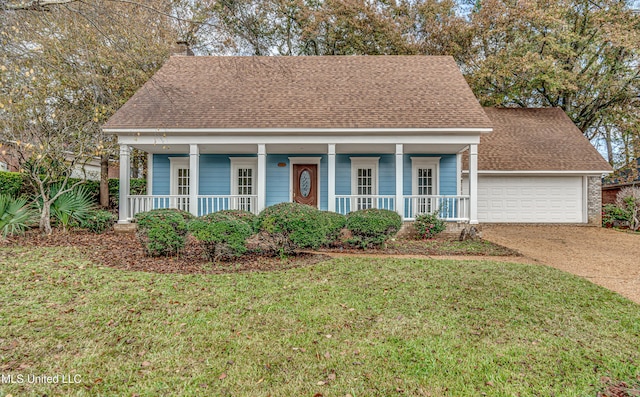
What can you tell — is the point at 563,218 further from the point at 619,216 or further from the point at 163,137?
the point at 163,137

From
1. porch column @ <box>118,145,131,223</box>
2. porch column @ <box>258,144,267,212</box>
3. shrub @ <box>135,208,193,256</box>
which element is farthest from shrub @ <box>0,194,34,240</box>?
porch column @ <box>258,144,267,212</box>

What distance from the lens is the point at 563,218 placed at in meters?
13.5

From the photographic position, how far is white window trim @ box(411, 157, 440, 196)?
475 inches

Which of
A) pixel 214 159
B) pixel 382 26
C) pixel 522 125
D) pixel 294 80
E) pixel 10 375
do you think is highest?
pixel 382 26

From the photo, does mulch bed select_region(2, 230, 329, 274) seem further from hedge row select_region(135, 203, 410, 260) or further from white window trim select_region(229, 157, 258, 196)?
white window trim select_region(229, 157, 258, 196)

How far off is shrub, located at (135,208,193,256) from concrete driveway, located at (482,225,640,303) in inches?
294

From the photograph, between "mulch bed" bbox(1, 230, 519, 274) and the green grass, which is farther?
"mulch bed" bbox(1, 230, 519, 274)

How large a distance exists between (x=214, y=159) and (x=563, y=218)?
14119 millimetres

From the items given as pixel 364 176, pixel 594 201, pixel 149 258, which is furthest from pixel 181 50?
pixel 594 201

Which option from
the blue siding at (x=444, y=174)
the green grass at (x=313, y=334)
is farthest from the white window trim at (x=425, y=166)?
the green grass at (x=313, y=334)

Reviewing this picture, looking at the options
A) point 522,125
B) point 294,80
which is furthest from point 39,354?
point 522,125

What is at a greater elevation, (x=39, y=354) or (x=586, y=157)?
(x=586, y=157)

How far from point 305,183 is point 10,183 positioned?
9471 mm

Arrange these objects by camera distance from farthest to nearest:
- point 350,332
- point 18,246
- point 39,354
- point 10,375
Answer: point 18,246 → point 350,332 → point 39,354 → point 10,375
